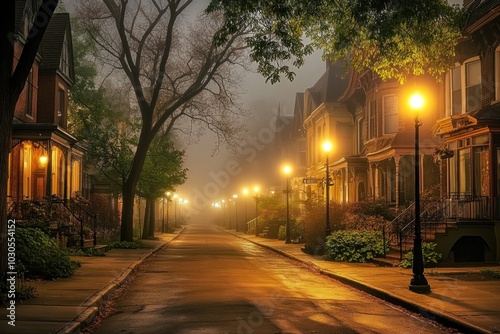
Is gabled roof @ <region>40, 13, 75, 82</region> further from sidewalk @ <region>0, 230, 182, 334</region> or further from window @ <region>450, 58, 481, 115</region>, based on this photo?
window @ <region>450, 58, 481, 115</region>

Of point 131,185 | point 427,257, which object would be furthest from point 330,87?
point 427,257

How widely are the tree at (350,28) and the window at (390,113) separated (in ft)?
50.0

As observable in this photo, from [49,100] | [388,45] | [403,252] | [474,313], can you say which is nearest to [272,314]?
[474,313]

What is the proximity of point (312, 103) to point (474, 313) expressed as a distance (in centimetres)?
4331

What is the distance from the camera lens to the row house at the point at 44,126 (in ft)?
93.6

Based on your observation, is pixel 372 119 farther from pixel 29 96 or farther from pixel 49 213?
pixel 49 213

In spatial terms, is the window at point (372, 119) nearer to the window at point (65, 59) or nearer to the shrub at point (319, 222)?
the shrub at point (319, 222)

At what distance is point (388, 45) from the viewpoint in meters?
18.2

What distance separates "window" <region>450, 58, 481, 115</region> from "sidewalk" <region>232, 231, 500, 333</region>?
7.26 m

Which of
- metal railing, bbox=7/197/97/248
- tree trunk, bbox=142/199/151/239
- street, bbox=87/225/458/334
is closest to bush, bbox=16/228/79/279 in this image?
street, bbox=87/225/458/334

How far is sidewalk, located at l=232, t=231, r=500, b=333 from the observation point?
1193 centimetres

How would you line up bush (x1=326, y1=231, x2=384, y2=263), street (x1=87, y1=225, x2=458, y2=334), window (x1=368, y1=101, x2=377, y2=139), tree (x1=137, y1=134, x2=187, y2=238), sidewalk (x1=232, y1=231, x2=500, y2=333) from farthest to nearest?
1. tree (x1=137, y1=134, x2=187, y2=238)
2. window (x1=368, y1=101, x2=377, y2=139)
3. bush (x1=326, y1=231, x2=384, y2=263)
4. sidewalk (x1=232, y1=231, x2=500, y2=333)
5. street (x1=87, y1=225, x2=458, y2=334)

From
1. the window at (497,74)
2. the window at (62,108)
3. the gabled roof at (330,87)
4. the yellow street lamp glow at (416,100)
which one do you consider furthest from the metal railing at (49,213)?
the gabled roof at (330,87)

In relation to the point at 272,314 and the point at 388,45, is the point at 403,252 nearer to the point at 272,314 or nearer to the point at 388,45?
the point at 388,45
